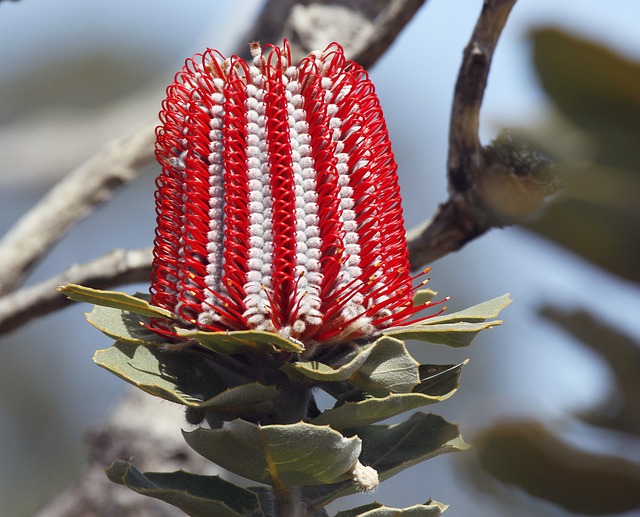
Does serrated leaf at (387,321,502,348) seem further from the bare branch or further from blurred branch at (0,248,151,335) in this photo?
the bare branch

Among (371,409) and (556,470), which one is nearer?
(371,409)

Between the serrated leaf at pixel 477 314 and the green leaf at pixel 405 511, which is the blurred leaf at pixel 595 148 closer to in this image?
the serrated leaf at pixel 477 314

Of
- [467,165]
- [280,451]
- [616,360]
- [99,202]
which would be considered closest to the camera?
[280,451]

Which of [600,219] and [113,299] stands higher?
[113,299]

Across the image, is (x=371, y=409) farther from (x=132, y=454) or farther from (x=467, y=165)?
(x=132, y=454)

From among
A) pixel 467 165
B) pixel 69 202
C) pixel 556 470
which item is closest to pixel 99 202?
pixel 69 202

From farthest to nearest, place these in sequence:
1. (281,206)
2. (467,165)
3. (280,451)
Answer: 1. (467,165)
2. (281,206)
3. (280,451)

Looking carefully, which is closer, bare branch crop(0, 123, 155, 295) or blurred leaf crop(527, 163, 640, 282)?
blurred leaf crop(527, 163, 640, 282)

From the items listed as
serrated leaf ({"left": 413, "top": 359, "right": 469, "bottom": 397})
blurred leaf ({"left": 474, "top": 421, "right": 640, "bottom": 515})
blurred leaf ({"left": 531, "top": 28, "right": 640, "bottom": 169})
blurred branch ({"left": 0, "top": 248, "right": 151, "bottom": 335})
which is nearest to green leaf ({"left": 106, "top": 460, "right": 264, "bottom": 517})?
serrated leaf ({"left": 413, "top": 359, "right": 469, "bottom": 397})
